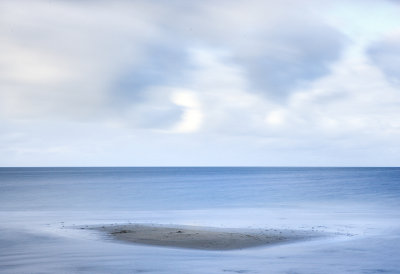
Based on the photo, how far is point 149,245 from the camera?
77.5ft

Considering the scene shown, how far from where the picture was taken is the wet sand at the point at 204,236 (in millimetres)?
23850

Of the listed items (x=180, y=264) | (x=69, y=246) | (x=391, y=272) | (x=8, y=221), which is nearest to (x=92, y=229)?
(x=69, y=246)

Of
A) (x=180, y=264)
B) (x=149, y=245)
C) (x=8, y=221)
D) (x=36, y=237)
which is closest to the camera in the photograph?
(x=180, y=264)

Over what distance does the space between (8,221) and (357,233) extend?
2575 cm

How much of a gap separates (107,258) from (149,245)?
12.8ft

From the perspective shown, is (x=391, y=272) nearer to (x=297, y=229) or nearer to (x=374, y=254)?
(x=374, y=254)

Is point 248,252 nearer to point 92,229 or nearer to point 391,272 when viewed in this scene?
point 391,272

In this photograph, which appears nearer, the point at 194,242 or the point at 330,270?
the point at 330,270

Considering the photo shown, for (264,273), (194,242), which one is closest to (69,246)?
(194,242)

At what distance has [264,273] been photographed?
17.4m

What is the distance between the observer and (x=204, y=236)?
85.7 ft

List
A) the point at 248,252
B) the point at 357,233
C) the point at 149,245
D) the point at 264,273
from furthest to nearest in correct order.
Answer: the point at 357,233, the point at 149,245, the point at 248,252, the point at 264,273

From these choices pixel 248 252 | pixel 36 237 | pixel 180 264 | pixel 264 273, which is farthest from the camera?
pixel 36 237

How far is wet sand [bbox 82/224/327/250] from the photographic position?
2385cm
